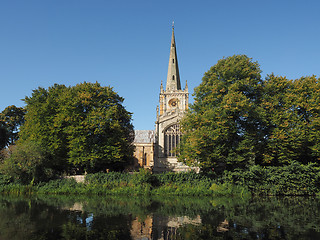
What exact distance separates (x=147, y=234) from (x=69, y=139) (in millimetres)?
21138

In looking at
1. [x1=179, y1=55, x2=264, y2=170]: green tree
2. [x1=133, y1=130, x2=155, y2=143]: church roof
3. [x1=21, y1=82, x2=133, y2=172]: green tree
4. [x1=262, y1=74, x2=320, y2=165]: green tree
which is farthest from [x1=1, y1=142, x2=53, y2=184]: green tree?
[x1=133, y1=130, x2=155, y2=143]: church roof

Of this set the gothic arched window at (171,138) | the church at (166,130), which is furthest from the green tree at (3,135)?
the gothic arched window at (171,138)

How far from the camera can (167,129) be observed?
134ft

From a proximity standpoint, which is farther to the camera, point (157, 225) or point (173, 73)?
point (173, 73)

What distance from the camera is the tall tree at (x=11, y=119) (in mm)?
44178

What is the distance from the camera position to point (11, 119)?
146 feet

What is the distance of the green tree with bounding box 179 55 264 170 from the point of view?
79.2 ft

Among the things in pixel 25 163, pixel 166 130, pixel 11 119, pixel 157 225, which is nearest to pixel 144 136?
pixel 166 130

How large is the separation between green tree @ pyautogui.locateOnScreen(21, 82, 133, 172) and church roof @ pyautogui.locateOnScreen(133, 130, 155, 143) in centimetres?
2311

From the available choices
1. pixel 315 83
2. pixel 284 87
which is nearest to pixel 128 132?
pixel 284 87

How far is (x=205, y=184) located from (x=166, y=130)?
16.8m

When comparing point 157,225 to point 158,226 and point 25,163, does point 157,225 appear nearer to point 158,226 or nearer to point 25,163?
point 158,226

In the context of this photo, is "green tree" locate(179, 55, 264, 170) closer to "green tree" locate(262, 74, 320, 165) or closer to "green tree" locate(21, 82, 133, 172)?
"green tree" locate(262, 74, 320, 165)

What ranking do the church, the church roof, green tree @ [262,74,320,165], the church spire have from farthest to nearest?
the church spire, the church roof, the church, green tree @ [262,74,320,165]
